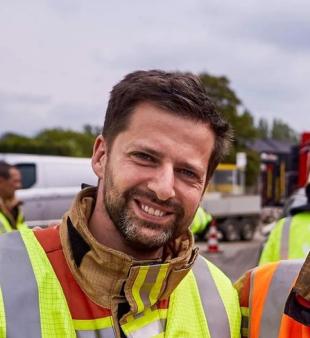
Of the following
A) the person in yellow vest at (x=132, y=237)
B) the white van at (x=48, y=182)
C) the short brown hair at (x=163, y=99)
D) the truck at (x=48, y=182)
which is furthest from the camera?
the white van at (x=48, y=182)

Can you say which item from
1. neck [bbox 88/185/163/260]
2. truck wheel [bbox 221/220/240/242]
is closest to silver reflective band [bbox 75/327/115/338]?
neck [bbox 88/185/163/260]

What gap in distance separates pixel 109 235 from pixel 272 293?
56 centimetres

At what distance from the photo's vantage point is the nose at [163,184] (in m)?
1.77

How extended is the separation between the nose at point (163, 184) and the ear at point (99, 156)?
20 cm

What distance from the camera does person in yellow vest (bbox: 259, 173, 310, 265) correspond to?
366 cm

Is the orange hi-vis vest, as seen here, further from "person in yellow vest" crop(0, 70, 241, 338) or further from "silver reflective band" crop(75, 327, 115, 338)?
"silver reflective band" crop(75, 327, 115, 338)

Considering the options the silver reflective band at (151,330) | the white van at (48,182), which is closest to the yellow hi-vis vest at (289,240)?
the silver reflective band at (151,330)

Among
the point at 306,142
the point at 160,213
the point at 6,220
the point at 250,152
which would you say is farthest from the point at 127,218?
the point at 250,152

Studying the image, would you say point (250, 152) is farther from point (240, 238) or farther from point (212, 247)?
point (212, 247)

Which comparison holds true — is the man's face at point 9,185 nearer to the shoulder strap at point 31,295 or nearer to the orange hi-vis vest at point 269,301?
the orange hi-vis vest at point 269,301

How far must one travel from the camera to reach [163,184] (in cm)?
178

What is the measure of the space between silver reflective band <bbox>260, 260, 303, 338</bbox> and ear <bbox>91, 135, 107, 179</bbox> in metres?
0.65

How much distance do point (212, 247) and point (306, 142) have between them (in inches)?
162

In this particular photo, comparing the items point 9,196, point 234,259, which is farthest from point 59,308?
point 234,259
